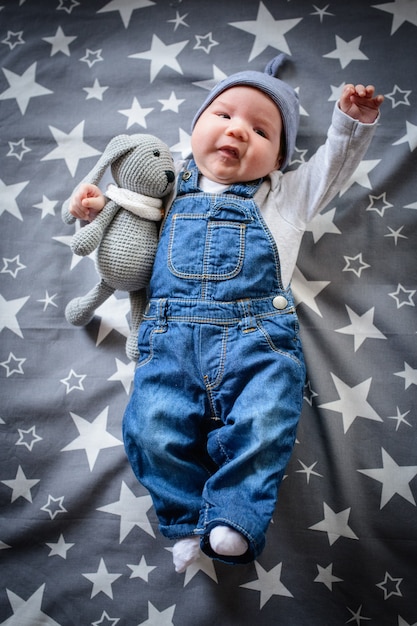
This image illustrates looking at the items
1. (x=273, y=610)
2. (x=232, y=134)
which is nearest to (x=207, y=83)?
(x=232, y=134)

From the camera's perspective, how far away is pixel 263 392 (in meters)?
0.93

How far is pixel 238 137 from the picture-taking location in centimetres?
98

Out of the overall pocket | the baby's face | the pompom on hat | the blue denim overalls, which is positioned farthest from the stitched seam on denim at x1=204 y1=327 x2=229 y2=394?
the pompom on hat

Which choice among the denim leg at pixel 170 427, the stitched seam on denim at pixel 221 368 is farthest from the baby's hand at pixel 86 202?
the stitched seam on denim at pixel 221 368

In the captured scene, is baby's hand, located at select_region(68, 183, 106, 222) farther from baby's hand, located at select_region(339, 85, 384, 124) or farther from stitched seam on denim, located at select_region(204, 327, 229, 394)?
baby's hand, located at select_region(339, 85, 384, 124)

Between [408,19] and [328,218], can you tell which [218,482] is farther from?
[408,19]

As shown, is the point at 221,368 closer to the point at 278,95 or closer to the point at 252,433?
the point at 252,433

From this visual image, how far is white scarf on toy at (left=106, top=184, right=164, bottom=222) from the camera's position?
3.24ft

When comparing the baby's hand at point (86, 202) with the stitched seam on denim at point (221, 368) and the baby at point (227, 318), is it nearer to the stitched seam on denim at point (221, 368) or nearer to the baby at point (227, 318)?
the baby at point (227, 318)

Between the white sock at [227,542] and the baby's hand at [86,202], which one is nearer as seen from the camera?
the white sock at [227,542]

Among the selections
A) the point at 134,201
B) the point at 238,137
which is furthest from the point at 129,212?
the point at 238,137

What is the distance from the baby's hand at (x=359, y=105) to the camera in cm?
94

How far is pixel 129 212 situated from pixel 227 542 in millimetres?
673

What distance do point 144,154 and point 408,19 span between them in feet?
2.57
